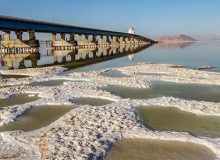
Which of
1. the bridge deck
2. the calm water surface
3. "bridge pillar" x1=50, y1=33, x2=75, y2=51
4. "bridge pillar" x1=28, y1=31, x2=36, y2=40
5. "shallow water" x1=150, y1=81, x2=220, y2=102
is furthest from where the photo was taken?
"bridge pillar" x1=50, y1=33, x2=75, y2=51

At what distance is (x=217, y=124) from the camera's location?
13789 millimetres

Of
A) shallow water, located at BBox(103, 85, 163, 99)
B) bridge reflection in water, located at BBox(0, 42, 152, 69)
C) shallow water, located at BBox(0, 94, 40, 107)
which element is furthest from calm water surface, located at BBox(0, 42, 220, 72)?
shallow water, located at BBox(0, 94, 40, 107)

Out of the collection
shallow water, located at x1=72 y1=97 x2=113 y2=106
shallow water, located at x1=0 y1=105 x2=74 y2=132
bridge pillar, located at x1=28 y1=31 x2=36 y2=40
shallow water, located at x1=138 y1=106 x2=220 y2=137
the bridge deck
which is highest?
the bridge deck

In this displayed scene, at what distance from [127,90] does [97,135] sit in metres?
10.8

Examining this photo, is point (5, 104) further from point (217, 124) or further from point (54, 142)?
point (217, 124)

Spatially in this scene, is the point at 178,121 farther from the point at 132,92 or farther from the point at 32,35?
the point at 32,35

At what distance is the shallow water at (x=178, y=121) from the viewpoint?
1297 cm

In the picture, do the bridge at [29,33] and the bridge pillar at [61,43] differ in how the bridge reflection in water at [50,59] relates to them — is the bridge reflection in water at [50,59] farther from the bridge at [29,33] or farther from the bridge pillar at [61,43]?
the bridge pillar at [61,43]

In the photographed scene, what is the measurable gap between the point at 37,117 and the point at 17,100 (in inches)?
196

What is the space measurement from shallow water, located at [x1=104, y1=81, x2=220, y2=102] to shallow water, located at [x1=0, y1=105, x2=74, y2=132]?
478 centimetres

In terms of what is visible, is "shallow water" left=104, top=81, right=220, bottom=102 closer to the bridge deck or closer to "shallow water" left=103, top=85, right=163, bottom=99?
"shallow water" left=103, top=85, right=163, bottom=99

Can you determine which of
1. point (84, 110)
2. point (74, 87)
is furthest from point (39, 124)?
point (74, 87)

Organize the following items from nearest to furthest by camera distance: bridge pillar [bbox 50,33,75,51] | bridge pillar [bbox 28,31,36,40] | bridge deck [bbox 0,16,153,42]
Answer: bridge deck [bbox 0,16,153,42] < bridge pillar [bbox 28,31,36,40] < bridge pillar [bbox 50,33,75,51]

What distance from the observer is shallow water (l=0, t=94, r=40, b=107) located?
62.6 ft
